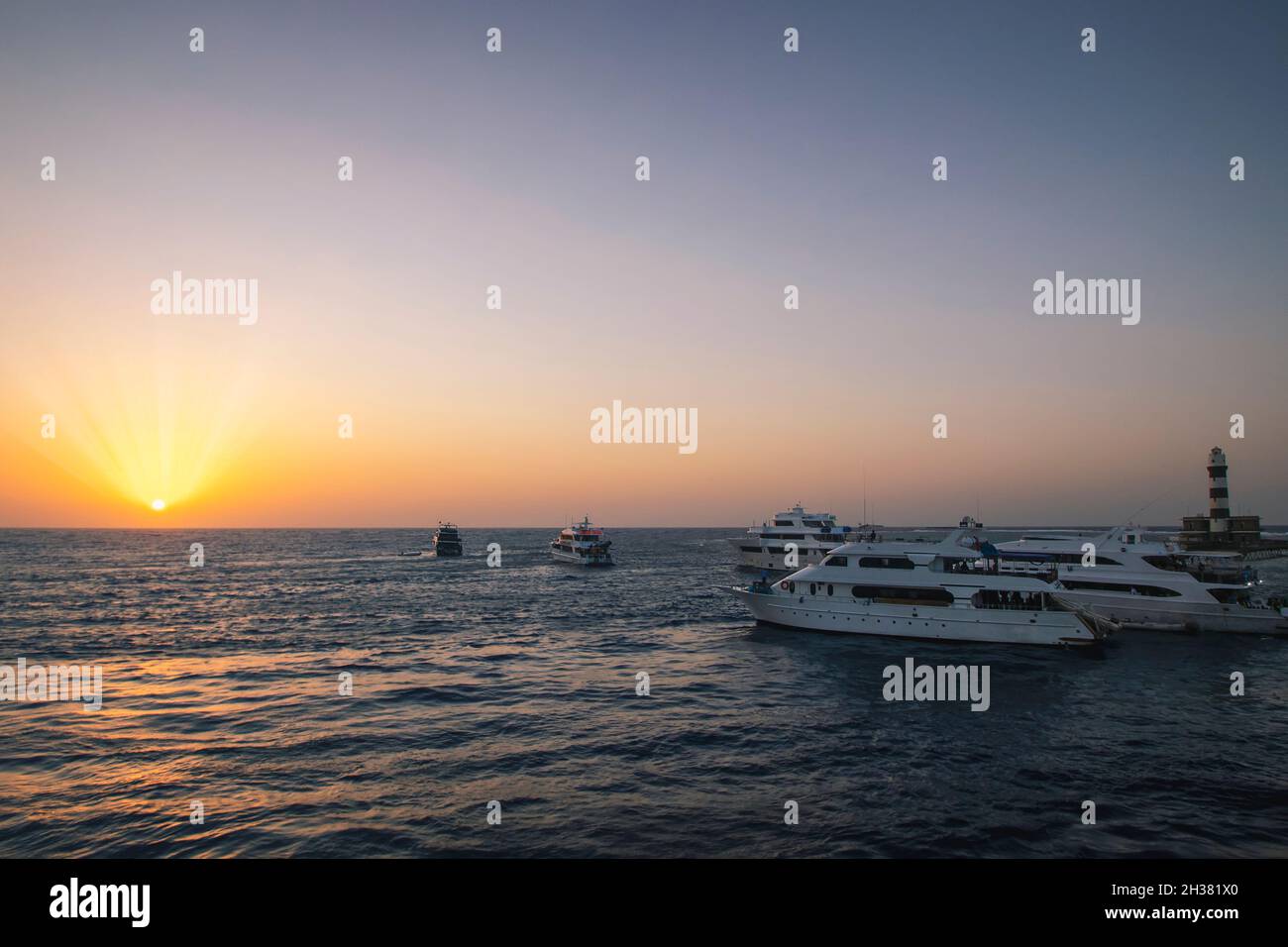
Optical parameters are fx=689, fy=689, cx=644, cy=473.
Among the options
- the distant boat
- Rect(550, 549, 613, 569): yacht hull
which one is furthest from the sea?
the distant boat

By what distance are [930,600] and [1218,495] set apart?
77.1 metres

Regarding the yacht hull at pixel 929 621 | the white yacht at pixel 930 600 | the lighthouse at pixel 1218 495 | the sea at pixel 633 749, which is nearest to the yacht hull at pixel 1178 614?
the sea at pixel 633 749

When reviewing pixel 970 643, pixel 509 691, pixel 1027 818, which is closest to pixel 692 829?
pixel 1027 818

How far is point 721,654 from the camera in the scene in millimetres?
34844

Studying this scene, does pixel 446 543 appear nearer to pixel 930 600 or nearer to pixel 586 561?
pixel 586 561

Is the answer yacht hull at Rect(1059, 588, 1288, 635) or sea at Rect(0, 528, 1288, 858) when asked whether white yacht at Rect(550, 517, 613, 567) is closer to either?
sea at Rect(0, 528, 1288, 858)

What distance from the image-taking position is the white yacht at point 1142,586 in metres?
Result: 39.1

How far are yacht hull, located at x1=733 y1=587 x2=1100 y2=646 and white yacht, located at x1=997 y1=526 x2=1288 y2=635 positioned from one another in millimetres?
2501

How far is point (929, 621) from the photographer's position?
36.5 metres

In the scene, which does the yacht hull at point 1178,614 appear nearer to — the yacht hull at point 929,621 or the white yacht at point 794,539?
the yacht hull at point 929,621

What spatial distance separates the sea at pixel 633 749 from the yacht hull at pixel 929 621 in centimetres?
80

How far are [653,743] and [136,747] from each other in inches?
608
